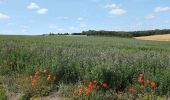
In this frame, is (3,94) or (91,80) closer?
(3,94)

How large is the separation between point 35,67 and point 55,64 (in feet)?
3.04

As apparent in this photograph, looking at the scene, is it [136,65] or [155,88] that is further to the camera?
[136,65]

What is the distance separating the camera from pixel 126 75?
8484 mm

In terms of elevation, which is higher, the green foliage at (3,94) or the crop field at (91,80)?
the crop field at (91,80)

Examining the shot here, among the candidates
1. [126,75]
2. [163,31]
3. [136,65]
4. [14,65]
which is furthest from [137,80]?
[163,31]

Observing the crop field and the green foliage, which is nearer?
the crop field

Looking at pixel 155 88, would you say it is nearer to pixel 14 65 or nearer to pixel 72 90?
pixel 72 90

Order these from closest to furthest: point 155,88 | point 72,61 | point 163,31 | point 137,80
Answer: point 155,88 < point 137,80 < point 72,61 < point 163,31

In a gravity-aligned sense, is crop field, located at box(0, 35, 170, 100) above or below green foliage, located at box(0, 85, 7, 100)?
above

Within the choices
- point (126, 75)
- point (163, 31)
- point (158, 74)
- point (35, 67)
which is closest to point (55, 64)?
point (35, 67)

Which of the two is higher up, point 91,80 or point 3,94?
point 91,80

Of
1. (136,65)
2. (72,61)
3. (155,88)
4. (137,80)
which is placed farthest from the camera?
(72,61)

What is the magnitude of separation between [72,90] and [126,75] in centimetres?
132

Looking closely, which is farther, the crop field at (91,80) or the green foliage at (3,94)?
the green foliage at (3,94)
